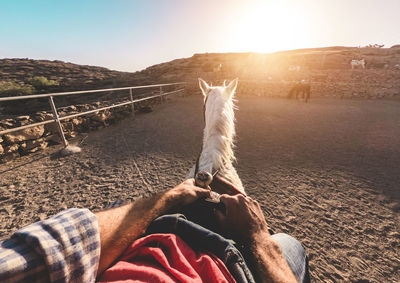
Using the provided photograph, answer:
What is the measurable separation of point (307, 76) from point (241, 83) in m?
6.27

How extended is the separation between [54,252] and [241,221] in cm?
78

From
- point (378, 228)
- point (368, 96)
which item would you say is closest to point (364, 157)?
point (378, 228)

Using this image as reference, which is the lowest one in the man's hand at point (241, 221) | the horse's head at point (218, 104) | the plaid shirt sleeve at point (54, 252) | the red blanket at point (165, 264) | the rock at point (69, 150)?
the rock at point (69, 150)

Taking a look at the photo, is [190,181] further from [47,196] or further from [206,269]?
[47,196]

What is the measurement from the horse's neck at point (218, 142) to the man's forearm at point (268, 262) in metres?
0.74

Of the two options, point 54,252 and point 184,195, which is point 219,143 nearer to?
point 184,195

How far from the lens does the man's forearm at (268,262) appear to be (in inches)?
27.7

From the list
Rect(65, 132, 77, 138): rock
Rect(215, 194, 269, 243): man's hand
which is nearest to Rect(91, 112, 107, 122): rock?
Rect(65, 132, 77, 138): rock

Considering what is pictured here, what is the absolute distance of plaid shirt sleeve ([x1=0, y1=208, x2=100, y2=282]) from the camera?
46 cm

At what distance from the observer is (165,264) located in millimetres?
580

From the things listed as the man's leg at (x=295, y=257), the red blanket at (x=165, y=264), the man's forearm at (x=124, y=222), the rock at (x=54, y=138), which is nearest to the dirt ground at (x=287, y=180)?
the rock at (x=54, y=138)

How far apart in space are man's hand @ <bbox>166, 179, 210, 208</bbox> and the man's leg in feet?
2.17

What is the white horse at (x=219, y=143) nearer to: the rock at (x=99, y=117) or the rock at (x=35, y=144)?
the rock at (x=35, y=144)

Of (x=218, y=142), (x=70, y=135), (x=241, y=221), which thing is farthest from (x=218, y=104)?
(x=70, y=135)
